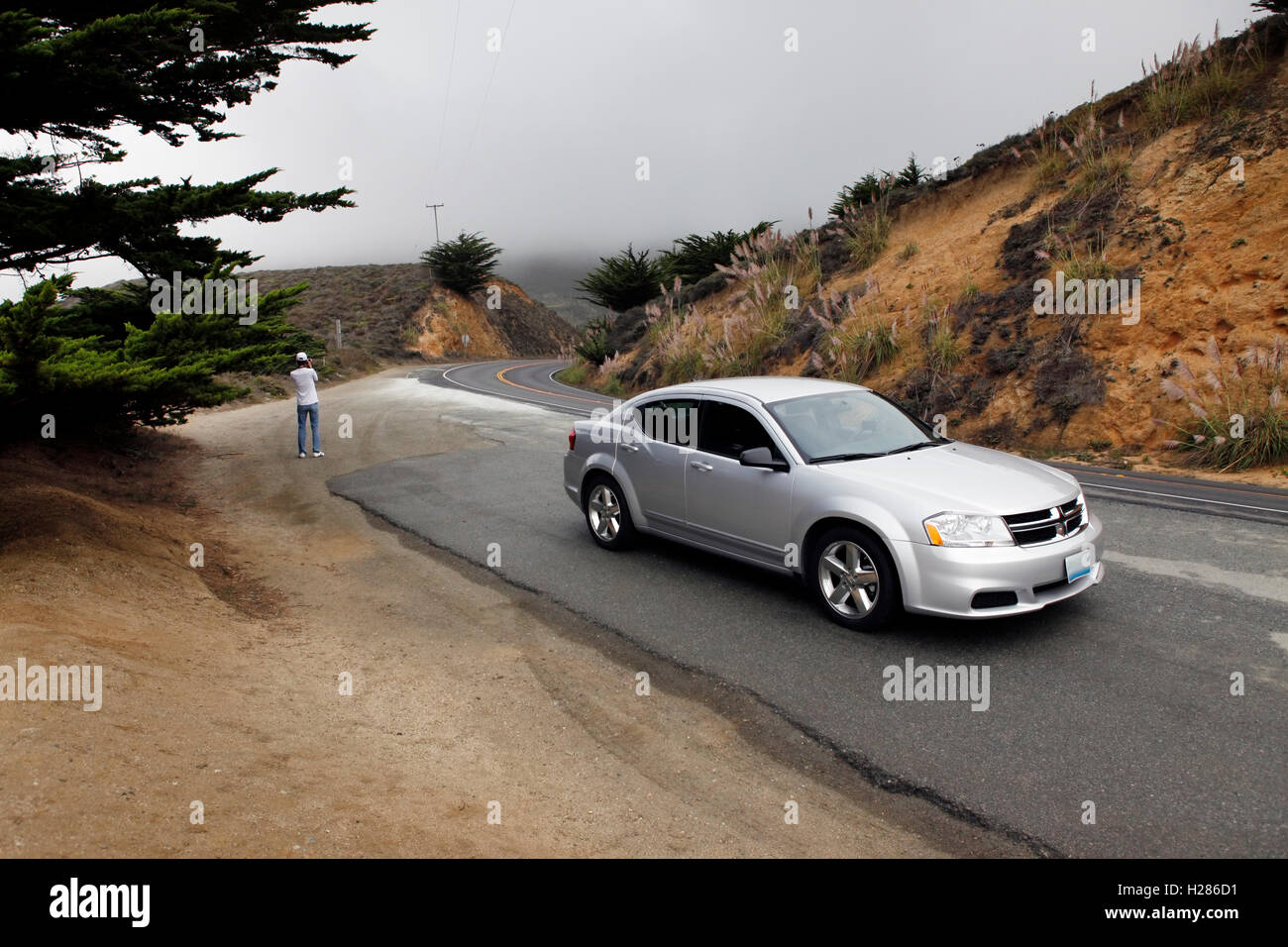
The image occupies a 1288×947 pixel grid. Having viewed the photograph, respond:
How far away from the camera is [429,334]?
61.9m

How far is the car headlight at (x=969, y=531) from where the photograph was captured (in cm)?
540

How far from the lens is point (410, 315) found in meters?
62.4

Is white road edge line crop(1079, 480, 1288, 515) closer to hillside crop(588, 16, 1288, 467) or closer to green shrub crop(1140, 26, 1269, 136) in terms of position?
hillside crop(588, 16, 1288, 467)

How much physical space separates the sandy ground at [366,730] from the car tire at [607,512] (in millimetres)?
1227

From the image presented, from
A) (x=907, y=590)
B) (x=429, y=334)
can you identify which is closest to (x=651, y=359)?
(x=907, y=590)

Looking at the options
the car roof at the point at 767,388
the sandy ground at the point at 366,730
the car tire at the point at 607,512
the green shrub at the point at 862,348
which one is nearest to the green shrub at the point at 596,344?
the green shrub at the point at 862,348

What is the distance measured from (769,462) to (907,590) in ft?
4.65

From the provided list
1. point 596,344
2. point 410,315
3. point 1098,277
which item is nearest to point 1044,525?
point 1098,277

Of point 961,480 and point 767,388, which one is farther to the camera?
point 767,388

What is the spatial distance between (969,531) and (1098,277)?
504 inches

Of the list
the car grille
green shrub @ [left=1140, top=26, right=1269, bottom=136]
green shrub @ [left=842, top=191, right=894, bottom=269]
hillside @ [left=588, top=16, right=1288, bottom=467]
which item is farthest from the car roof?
green shrub @ [left=842, top=191, right=894, bottom=269]

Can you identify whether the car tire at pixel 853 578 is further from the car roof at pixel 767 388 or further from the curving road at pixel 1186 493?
the curving road at pixel 1186 493

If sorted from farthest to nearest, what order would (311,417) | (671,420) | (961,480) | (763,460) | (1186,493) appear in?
(311,417) < (1186,493) < (671,420) < (763,460) < (961,480)

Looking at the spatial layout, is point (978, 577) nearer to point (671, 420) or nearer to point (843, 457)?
point (843, 457)
